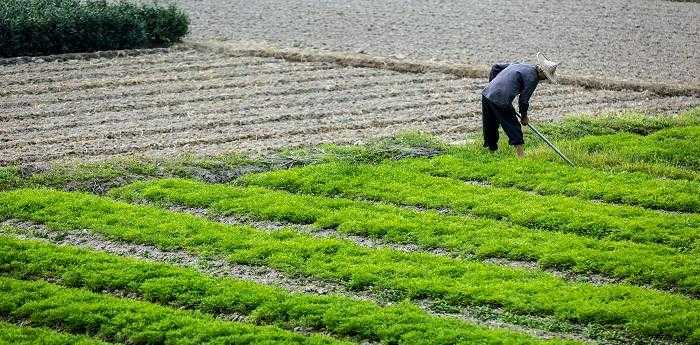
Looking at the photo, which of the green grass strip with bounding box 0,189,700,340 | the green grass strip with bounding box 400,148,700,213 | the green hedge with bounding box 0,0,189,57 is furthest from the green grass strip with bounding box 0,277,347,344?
the green hedge with bounding box 0,0,189,57

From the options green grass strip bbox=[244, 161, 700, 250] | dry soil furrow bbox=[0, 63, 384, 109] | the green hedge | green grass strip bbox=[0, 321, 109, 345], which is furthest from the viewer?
the green hedge

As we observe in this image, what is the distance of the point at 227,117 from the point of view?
17.5 metres

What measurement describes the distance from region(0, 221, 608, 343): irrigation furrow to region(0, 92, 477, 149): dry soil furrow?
3726 millimetres

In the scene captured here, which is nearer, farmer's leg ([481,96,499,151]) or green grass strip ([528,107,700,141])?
farmer's leg ([481,96,499,151])

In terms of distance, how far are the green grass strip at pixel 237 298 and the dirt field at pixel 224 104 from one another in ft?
12.8

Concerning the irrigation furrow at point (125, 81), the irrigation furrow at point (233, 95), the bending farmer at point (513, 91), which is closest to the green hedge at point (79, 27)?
the irrigation furrow at point (125, 81)

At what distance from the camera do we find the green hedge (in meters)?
22.1

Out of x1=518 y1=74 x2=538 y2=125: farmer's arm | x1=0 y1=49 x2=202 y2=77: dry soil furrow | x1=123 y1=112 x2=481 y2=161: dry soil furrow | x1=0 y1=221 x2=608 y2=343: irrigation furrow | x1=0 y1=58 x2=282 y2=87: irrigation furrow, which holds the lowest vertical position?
x1=0 y1=221 x2=608 y2=343: irrigation furrow

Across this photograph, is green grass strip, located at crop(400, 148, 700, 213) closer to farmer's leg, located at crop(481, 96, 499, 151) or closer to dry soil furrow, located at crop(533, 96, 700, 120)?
farmer's leg, located at crop(481, 96, 499, 151)

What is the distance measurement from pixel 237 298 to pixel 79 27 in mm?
13746

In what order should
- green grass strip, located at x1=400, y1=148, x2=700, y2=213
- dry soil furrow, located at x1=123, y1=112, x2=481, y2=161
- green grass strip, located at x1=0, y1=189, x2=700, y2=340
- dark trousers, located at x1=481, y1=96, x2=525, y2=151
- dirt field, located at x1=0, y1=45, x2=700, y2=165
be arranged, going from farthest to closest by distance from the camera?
dirt field, located at x1=0, y1=45, x2=700, y2=165 → dry soil furrow, located at x1=123, y1=112, x2=481, y2=161 → dark trousers, located at x1=481, y1=96, x2=525, y2=151 → green grass strip, located at x1=400, y1=148, x2=700, y2=213 → green grass strip, located at x1=0, y1=189, x2=700, y2=340

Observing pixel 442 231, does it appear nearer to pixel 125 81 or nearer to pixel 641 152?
pixel 641 152

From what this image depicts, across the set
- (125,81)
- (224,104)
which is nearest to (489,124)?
(224,104)

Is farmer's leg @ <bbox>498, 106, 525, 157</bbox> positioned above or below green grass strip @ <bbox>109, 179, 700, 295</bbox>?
above
